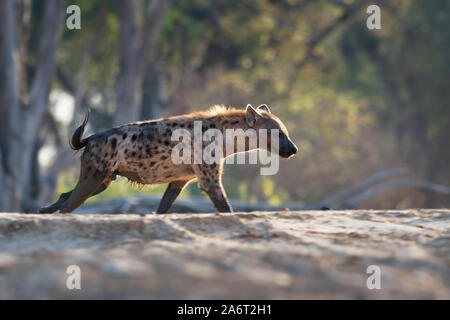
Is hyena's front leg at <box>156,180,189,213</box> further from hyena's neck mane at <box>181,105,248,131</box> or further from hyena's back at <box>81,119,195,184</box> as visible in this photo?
hyena's neck mane at <box>181,105,248,131</box>

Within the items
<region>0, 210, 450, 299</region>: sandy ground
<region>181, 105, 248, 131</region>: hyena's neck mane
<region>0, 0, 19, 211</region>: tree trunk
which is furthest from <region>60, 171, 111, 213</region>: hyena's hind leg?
<region>0, 0, 19, 211</region>: tree trunk

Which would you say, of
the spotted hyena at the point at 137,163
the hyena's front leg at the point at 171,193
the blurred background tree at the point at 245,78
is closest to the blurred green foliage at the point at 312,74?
the blurred background tree at the point at 245,78

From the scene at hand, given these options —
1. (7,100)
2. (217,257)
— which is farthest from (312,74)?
(217,257)

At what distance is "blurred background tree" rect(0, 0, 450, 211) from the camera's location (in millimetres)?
14508

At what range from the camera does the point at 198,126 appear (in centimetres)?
622

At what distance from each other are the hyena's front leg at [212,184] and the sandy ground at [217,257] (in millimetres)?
842

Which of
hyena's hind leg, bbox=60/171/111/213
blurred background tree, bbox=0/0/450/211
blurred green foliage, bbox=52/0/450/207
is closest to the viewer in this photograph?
hyena's hind leg, bbox=60/171/111/213

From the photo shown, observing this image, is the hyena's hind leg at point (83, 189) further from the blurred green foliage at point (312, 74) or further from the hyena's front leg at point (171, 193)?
the blurred green foliage at point (312, 74)

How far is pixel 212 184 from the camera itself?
603 centimetres

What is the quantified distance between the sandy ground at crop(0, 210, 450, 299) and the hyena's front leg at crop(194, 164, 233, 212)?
2.76 ft

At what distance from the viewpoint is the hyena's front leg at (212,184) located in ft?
19.8
